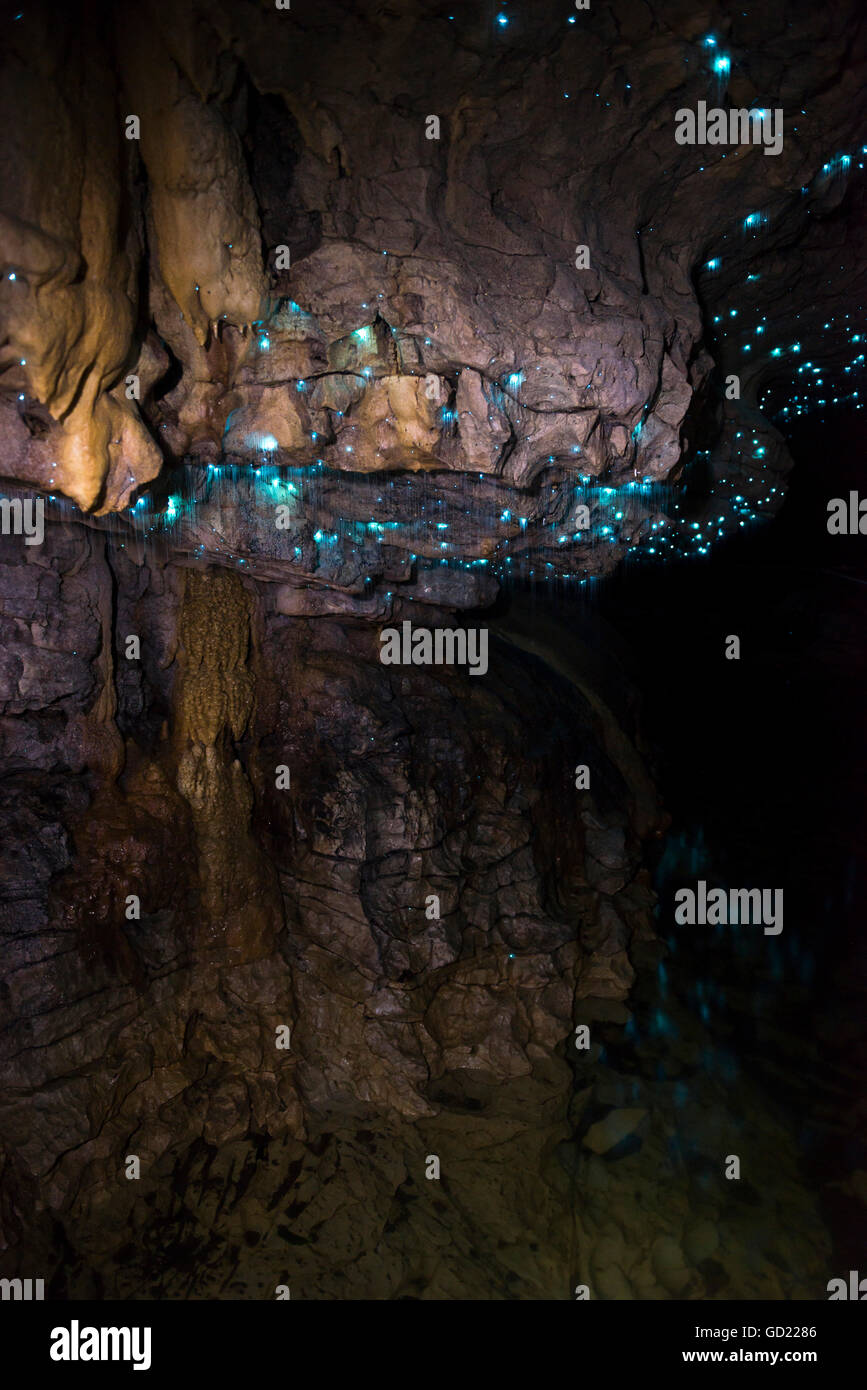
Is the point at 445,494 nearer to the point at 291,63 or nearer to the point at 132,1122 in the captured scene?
the point at 291,63

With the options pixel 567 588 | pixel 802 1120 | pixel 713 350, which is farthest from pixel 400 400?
pixel 567 588

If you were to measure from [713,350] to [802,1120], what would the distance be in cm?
685

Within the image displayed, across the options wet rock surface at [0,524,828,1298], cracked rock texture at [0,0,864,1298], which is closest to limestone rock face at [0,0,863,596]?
cracked rock texture at [0,0,864,1298]

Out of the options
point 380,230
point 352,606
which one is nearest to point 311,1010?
point 352,606

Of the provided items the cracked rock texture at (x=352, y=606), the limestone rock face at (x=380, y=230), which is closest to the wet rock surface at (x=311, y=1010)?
the cracked rock texture at (x=352, y=606)

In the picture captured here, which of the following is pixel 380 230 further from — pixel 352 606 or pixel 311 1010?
pixel 311 1010

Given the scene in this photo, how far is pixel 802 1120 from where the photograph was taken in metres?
7.34

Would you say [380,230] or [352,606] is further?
[352,606]

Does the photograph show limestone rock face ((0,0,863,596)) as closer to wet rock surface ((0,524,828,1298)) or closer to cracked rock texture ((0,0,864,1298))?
cracked rock texture ((0,0,864,1298))

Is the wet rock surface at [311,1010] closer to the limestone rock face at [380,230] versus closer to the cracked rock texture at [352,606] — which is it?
the cracked rock texture at [352,606]

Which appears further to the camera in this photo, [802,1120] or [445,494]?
[802,1120]

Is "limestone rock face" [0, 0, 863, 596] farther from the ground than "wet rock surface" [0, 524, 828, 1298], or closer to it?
farther from the ground
